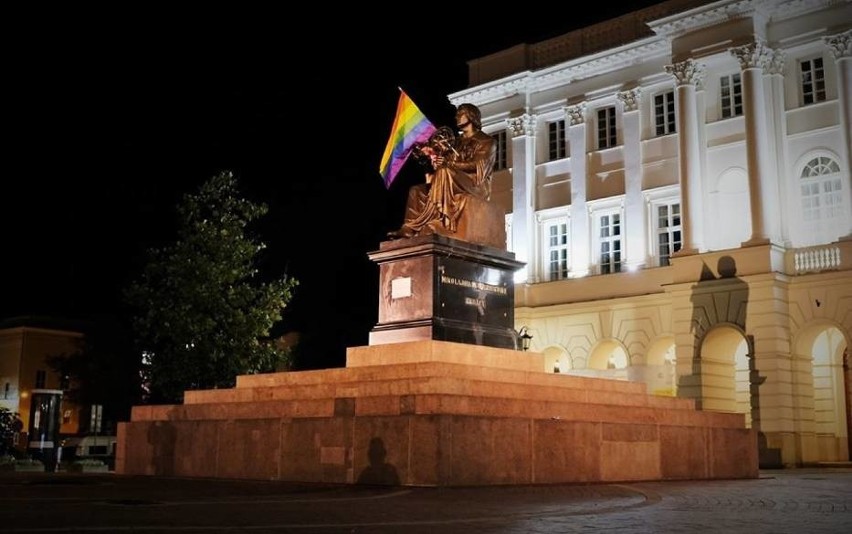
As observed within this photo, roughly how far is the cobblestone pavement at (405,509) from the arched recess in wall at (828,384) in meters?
18.7

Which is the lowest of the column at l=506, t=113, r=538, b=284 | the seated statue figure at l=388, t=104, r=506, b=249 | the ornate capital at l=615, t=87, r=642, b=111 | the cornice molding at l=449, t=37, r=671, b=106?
the seated statue figure at l=388, t=104, r=506, b=249

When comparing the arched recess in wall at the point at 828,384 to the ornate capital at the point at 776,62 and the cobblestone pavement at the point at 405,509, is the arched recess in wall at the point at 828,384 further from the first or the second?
the cobblestone pavement at the point at 405,509

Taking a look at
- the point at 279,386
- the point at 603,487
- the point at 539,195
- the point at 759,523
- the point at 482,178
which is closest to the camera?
the point at 759,523

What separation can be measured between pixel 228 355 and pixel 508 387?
63.1ft

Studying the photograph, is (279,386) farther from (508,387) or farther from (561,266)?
(561,266)

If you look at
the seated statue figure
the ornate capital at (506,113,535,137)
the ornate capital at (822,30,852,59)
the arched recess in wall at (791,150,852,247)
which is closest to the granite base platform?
the seated statue figure

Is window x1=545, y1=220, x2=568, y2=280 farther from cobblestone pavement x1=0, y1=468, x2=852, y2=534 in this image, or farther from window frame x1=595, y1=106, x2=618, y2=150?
cobblestone pavement x1=0, y1=468, x2=852, y2=534

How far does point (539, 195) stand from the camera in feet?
128

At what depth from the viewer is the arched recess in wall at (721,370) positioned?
101ft

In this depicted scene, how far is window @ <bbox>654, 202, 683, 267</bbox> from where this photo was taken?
34.2 metres

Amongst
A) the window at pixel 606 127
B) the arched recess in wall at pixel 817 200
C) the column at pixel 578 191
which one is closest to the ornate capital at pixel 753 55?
the arched recess in wall at pixel 817 200

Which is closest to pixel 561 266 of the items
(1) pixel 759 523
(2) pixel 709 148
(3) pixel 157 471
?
(2) pixel 709 148

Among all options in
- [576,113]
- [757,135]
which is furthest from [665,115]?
[757,135]

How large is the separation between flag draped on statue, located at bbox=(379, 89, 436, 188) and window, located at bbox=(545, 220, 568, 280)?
64.0 ft
